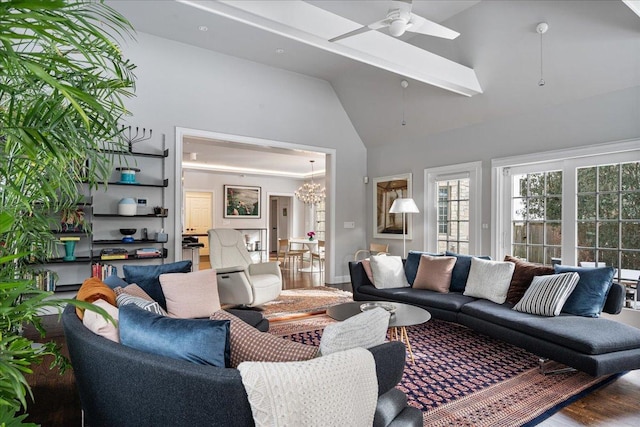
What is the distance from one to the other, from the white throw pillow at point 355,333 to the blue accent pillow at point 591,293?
2.52 metres

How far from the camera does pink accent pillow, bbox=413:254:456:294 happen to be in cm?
426

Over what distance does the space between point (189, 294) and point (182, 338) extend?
5.63 feet

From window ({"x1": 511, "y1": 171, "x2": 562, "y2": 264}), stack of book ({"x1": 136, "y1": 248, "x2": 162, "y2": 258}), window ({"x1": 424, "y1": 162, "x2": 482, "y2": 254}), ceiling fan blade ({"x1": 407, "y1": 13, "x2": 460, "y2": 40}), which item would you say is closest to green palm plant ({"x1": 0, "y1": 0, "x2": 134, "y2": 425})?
ceiling fan blade ({"x1": 407, "y1": 13, "x2": 460, "y2": 40})

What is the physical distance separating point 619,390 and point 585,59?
320cm

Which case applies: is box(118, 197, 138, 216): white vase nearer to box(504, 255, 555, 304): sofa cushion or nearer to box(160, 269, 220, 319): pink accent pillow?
box(160, 269, 220, 319): pink accent pillow

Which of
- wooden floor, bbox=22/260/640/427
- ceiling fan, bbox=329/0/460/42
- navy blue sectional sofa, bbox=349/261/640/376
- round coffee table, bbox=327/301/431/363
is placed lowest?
wooden floor, bbox=22/260/640/427

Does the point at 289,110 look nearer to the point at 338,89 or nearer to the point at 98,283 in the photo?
the point at 338,89

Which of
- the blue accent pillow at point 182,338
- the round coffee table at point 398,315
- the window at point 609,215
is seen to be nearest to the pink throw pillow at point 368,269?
the round coffee table at point 398,315

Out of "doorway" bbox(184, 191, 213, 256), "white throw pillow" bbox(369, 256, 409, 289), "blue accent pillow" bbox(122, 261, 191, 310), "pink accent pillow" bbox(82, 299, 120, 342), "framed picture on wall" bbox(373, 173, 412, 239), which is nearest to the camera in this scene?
"pink accent pillow" bbox(82, 299, 120, 342)

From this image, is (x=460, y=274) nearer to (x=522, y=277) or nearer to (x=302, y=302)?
(x=522, y=277)

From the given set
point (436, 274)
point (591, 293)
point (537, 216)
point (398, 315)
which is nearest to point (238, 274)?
point (398, 315)

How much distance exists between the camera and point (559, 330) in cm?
278

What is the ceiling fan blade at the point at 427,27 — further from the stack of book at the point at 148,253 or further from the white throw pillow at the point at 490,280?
the stack of book at the point at 148,253

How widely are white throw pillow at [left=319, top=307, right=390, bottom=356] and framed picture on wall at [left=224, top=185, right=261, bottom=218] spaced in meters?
10.1
